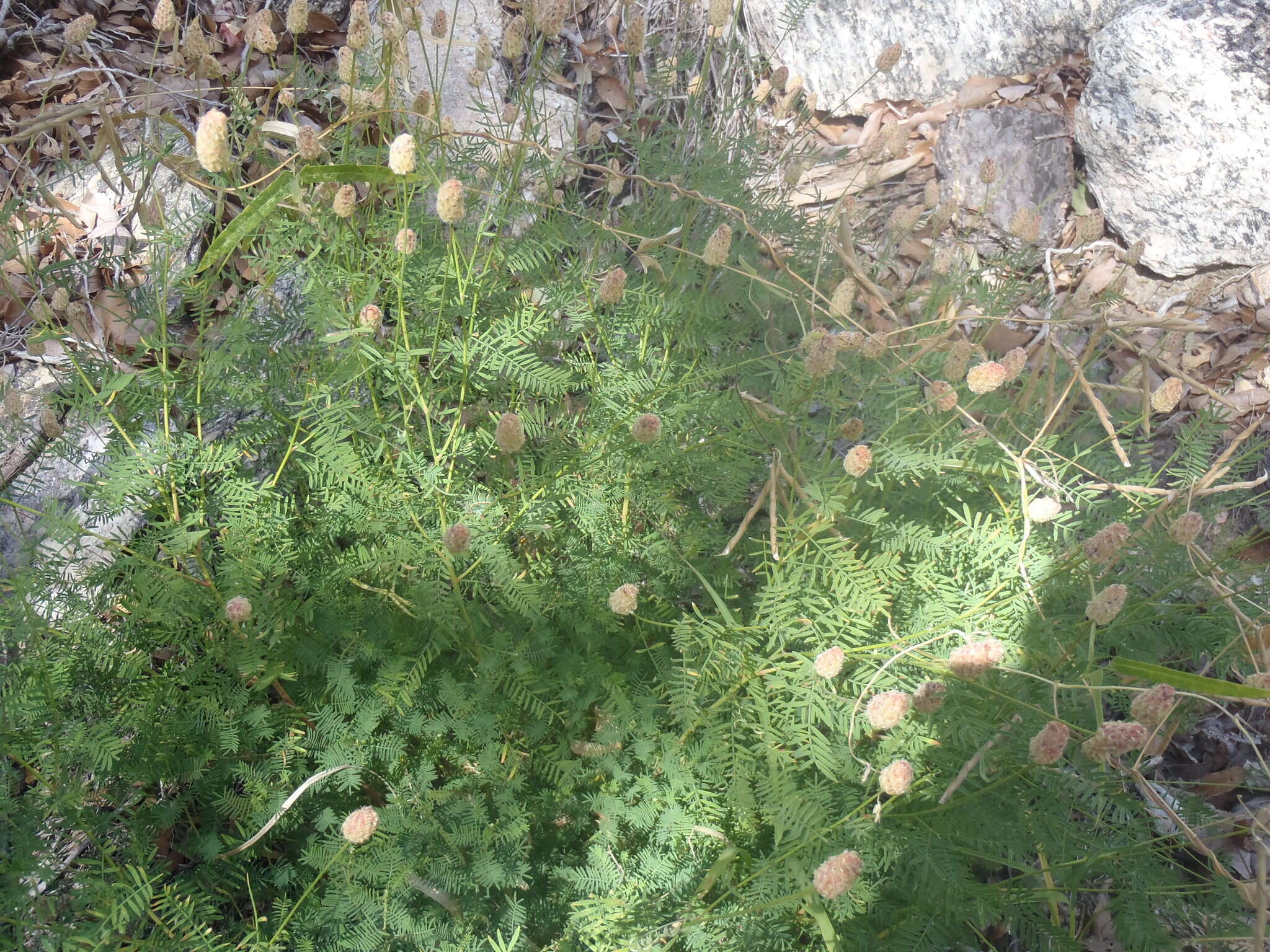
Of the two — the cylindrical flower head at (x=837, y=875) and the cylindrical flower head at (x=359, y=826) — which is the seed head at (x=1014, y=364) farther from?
the cylindrical flower head at (x=359, y=826)

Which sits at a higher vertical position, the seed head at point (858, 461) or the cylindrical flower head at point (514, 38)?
the cylindrical flower head at point (514, 38)

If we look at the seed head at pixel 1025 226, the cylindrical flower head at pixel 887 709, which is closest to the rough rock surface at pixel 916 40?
the seed head at pixel 1025 226

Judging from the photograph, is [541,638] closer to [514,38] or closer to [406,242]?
[406,242]

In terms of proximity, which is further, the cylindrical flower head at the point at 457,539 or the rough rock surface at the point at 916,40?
the rough rock surface at the point at 916,40

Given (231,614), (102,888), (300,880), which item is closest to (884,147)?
(231,614)

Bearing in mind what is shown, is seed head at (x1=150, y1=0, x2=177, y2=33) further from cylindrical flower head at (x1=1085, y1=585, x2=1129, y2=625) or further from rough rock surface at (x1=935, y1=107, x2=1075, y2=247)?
rough rock surface at (x1=935, y1=107, x2=1075, y2=247)

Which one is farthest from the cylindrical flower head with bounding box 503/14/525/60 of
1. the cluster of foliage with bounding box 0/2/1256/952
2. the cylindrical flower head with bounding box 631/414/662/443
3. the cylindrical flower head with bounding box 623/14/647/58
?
the cylindrical flower head with bounding box 631/414/662/443
